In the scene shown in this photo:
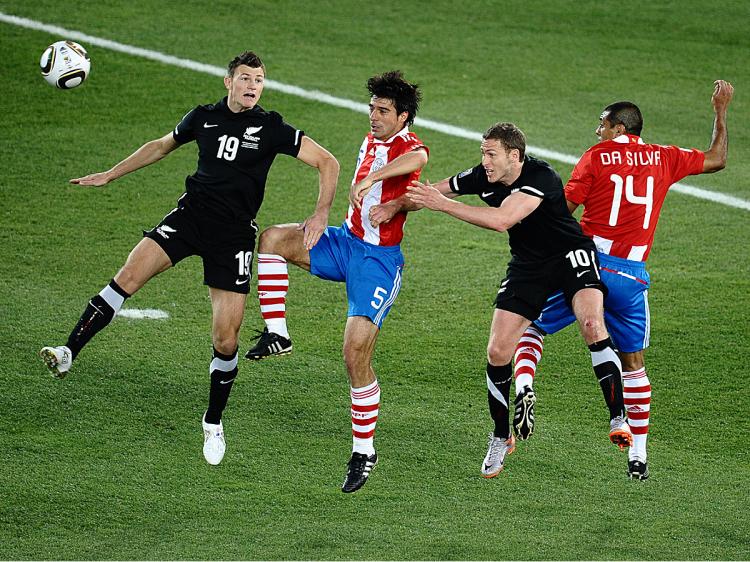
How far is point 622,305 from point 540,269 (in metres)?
0.78

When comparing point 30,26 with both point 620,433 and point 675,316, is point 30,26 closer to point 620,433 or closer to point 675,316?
point 675,316

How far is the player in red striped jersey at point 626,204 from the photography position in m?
9.96

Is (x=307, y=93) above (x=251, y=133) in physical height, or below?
above

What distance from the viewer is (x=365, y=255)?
9891 millimetres

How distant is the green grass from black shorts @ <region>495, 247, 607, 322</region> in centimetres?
204

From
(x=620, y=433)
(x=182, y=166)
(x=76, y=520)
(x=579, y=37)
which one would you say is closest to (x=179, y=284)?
(x=182, y=166)

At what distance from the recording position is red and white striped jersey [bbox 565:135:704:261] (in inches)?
392

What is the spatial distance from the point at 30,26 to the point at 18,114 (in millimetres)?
3293

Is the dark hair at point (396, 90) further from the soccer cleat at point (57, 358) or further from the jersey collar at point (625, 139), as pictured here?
the soccer cleat at point (57, 358)

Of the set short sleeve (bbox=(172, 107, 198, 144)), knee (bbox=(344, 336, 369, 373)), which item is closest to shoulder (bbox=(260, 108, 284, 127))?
short sleeve (bbox=(172, 107, 198, 144))

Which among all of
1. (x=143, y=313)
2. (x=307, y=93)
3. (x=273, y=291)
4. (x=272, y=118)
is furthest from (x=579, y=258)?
(x=307, y=93)

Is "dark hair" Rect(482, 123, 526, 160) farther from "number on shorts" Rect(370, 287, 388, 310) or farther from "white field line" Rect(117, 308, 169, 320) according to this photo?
"white field line" Rect(117, 308, 169, 320)

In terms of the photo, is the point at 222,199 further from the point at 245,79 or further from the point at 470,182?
the point at 470,182

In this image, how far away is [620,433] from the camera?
948cm
